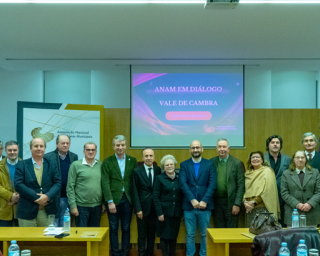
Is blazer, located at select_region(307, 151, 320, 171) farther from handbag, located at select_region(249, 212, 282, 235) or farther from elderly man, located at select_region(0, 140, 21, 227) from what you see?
elderly man, located at select_region(0, 140, 21, 227)

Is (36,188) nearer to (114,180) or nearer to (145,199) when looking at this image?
(114,180)

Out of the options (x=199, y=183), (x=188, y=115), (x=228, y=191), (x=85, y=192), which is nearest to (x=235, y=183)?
(x=228, y=191)

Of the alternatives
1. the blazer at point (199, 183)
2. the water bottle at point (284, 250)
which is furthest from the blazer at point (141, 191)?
the water bottle at point (284, 250)

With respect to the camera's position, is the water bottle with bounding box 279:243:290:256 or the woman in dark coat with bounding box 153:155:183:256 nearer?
the water bottle with bounding box 279:243:290:256

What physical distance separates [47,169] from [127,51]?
2383mm

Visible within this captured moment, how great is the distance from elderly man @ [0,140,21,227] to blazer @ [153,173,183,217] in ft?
5.67

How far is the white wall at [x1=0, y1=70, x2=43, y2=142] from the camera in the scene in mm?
7719

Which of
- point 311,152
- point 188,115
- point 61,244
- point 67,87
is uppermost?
point 67,87

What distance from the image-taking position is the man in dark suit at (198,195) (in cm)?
412

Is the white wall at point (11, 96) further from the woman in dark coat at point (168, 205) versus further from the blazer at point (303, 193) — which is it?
the blazer at point (303, 193)

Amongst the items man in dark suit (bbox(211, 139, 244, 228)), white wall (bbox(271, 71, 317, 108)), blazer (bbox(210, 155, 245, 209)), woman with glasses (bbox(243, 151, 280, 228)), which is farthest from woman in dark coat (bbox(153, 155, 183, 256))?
white wall (bbox(271, 71, 317, 108))

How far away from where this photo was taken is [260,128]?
631cm

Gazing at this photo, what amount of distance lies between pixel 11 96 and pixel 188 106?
14.1 feet

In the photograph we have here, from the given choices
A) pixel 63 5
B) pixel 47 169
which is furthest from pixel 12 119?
pixel 63 5
